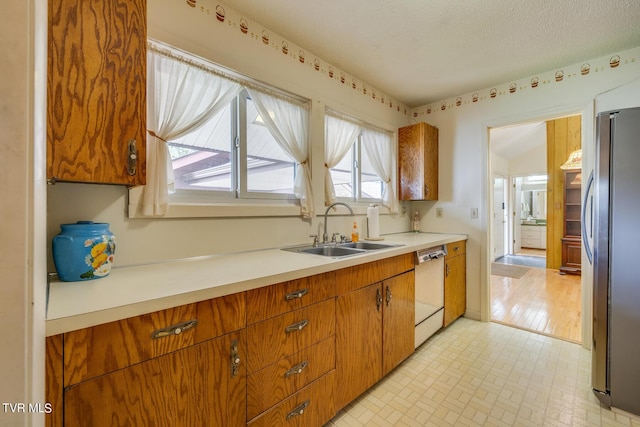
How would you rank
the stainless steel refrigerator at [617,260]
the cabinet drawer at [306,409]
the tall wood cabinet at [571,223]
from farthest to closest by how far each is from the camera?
the tall wood cabinet at [571,223] → the stainless steel refrigerator at [617,260] → the cabinet drawer at [306,409]

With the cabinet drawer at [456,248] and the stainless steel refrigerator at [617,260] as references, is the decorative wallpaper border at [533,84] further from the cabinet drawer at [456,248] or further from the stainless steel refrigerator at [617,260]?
the cabinet drawer at [456,248]

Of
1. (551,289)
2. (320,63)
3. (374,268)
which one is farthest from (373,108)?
(551,289)

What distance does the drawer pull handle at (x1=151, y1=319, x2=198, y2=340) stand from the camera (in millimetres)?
836

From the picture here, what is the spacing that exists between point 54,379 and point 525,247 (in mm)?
9109

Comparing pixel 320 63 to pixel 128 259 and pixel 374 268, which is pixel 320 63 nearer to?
pixel 374 268

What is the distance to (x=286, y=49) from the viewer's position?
1941 mm

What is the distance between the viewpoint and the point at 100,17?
0.99 m

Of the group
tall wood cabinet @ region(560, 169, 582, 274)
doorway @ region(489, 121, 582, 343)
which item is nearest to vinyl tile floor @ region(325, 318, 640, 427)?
doorway @ region(489, 121, 582, 343)

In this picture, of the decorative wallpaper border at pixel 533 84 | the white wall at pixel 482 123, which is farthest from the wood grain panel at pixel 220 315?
the decorative wallpaper border at pixel 533 84

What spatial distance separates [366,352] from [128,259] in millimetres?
1364

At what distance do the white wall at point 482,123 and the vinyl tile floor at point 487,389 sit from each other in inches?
21.0

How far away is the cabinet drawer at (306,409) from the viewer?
3.74 ft
